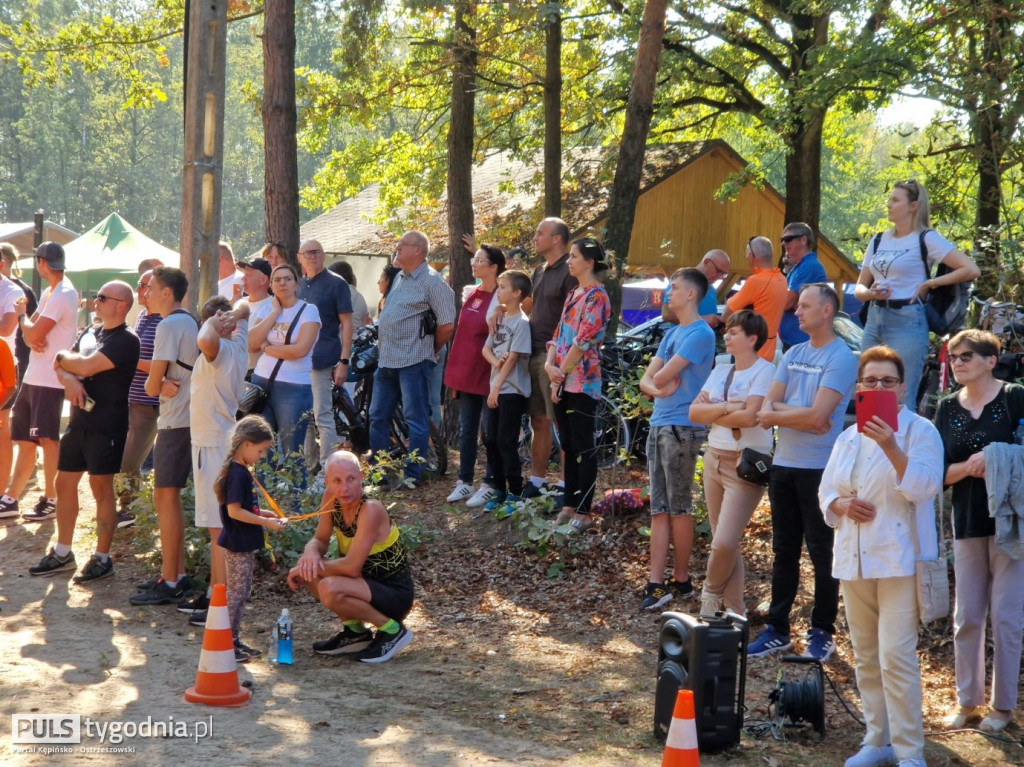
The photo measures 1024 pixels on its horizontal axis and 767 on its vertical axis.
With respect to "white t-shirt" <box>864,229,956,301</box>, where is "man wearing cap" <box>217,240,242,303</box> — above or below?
above

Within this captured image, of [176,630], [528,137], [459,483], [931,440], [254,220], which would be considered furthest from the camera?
[254,220]

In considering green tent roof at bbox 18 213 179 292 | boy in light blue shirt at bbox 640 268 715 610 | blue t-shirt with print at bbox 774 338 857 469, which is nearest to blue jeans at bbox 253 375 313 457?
boy in light blue shirt at bbox 640 268 715 610

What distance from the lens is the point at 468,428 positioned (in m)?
9.52

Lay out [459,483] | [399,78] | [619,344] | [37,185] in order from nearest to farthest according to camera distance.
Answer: [459,483] → [619,344] → [399,78] → [37,185]

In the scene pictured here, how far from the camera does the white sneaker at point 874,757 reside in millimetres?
4891

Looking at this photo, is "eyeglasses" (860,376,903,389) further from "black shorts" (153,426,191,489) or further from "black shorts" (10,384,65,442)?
"black shorts" (10,384,65,442)

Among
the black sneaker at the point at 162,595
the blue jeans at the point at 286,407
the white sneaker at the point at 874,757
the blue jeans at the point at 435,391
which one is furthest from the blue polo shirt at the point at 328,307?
the white sneaker at the point at 874,757

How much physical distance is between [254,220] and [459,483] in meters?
73.5

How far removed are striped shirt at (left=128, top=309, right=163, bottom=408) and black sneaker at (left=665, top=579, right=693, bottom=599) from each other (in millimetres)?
3887

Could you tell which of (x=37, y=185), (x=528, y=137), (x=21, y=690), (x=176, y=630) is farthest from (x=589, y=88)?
(x=37, y=185)

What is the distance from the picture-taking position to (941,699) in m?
5.88

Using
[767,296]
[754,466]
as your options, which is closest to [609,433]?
[767,296]

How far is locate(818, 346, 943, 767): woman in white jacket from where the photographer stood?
15.7 feet

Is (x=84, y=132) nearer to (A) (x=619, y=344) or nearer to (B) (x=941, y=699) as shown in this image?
(A) (x=619, y=344)
